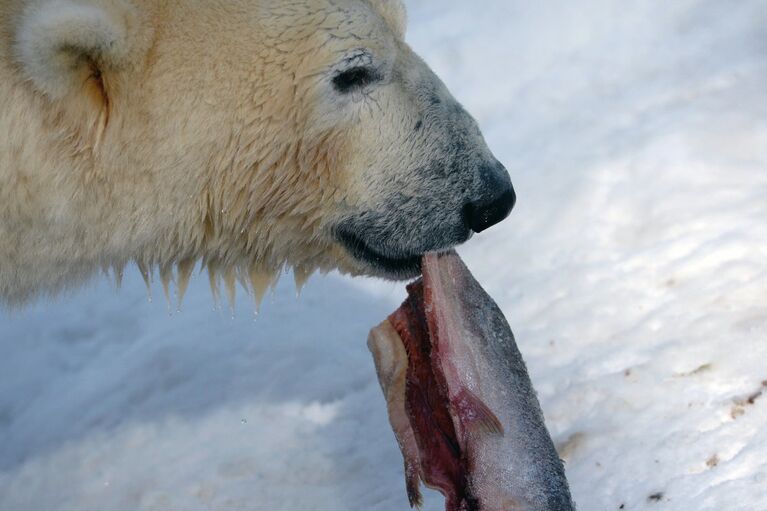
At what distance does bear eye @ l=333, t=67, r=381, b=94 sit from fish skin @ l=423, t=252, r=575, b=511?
473mm

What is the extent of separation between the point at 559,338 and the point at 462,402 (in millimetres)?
1081

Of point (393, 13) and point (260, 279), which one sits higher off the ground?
point (393, 13)

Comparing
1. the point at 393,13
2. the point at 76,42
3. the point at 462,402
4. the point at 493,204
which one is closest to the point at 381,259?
the point at 493,204

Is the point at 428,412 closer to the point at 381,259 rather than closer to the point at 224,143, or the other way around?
the point at 381,259

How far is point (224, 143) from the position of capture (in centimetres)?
255

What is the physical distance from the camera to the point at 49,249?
254cm

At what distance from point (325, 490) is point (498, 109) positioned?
2275mm

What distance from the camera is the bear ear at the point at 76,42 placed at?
2.24m

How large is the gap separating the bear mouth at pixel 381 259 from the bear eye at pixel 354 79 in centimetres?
38

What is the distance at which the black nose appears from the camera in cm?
265

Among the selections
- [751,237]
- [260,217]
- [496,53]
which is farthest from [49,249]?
[496,53]

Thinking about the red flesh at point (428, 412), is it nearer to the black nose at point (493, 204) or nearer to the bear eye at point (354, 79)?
the black nose at point (493, 204)

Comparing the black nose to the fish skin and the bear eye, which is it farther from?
the bear eye

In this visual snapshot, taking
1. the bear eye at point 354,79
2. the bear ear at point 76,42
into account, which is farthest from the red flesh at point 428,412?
the bear ear at point 76,42
